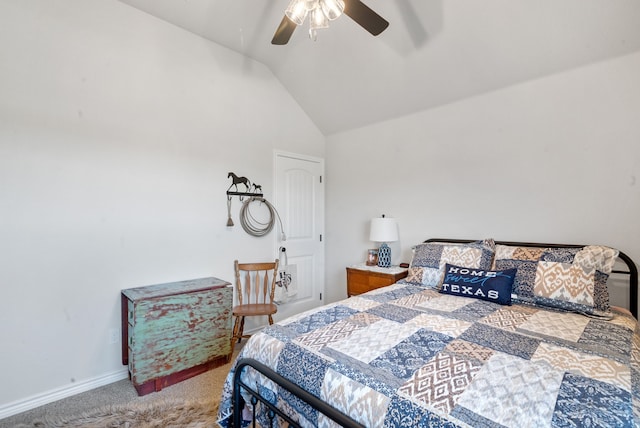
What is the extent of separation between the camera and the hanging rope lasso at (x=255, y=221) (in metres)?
3.24

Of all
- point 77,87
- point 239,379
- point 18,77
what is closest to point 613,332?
point 239,379

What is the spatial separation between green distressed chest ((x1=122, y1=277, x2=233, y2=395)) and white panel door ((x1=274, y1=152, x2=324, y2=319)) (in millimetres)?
1072

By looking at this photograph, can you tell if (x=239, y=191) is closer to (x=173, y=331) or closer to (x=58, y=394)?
(x=173, y=331)

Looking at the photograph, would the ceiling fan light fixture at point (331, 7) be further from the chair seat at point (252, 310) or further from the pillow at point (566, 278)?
the chair seat at point (252, 310)

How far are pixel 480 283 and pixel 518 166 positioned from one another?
1151 millimetres

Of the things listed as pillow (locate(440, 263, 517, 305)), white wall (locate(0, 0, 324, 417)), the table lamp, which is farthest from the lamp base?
white wall (locate(0, 0, 324, 417))

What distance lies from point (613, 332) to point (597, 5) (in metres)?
1.98

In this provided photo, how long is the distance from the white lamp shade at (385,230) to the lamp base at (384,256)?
13 centimetres

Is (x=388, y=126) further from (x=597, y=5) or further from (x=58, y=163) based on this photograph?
(x=58, y=163)

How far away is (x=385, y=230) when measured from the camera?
126 inches

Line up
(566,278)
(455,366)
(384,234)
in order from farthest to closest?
(384,234) → (566,278) → (455,366)


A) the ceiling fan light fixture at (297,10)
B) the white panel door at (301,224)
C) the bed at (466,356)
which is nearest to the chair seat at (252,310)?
the white panel door at (301,224)

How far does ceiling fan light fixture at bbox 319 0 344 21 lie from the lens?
159cm

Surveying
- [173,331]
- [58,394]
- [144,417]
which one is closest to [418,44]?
[173,331]
